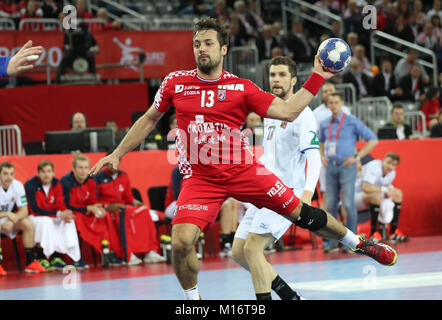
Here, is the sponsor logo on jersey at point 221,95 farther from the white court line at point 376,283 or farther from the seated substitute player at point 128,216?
the seated substitute player at point 128,216

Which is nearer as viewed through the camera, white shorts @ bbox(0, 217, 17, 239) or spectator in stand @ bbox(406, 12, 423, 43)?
white shorts @ bbox(0, 217, 17, 239)

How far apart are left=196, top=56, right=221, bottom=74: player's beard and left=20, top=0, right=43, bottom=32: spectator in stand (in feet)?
42.9

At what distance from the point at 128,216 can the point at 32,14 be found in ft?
26.6

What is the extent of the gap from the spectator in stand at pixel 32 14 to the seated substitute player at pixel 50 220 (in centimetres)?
713

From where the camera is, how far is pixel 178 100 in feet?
22.3

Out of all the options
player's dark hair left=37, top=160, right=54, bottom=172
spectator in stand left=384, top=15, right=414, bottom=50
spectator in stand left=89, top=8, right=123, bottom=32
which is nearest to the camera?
player's dark hair left=37, top=160, right=54, bottom=172

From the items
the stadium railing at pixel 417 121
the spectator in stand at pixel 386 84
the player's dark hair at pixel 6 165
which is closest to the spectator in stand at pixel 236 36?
the spectator in stand at pixel 386 84

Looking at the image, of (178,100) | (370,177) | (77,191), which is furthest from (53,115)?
(178,100)

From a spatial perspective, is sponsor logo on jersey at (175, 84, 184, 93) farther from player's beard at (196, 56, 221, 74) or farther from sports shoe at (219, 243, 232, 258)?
sports shoe at (219, 243, 232, 258)

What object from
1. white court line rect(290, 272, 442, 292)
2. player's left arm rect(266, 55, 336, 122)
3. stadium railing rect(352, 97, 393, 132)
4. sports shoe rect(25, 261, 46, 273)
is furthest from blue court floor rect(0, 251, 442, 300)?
stadium railing rect(352, 97, 393, 132)

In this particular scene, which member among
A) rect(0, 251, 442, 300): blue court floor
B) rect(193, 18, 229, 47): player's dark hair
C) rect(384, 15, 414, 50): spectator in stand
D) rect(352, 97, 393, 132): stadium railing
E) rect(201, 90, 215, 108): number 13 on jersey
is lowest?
rect(0, 251, 442, 300): blue court floor

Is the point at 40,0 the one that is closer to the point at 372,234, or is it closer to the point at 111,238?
the point at 111,238

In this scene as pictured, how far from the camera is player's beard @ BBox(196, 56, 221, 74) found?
6688mm

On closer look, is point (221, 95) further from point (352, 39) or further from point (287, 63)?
point (352, 39)
